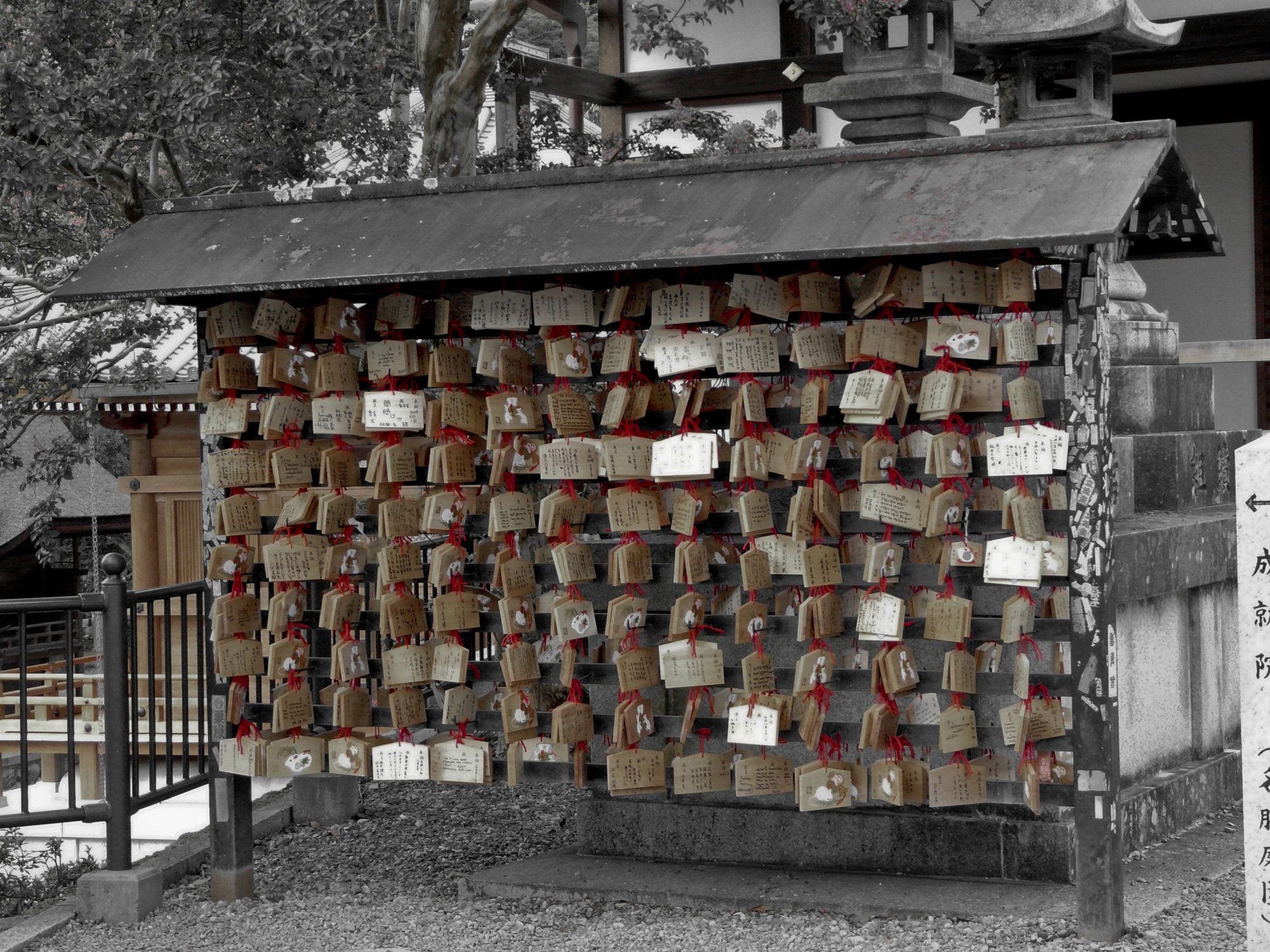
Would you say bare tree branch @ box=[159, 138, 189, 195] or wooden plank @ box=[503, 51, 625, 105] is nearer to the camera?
bare tree branch @ box=[159, 138, 189, 195]

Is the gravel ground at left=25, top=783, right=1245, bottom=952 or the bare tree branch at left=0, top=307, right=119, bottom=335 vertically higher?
the bare tree branch at left=0, top=307, right=119, bottom=335

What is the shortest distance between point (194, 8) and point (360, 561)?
144 inches

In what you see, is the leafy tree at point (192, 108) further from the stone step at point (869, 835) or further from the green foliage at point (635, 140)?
the stone step at point (869, 835)

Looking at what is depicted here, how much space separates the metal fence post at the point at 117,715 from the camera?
5.58 m

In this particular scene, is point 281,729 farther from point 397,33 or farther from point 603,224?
point 397,33

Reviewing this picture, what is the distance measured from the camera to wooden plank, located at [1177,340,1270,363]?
339 inches

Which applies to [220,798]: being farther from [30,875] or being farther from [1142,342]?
[1142,342]

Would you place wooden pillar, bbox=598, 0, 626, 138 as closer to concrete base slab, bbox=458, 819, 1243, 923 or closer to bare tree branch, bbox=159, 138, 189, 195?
bare tree branch, bbox=159, 138, 189, 195

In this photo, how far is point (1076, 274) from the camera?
4.48 metres

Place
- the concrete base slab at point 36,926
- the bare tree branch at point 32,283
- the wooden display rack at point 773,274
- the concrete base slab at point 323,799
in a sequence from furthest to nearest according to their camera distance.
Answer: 1. the bare tree branch at point 32,283
2. the concrete base slab at point 323,799
3. the concrete base slab at point 36,926
4. the wooden display rack at point 773,274

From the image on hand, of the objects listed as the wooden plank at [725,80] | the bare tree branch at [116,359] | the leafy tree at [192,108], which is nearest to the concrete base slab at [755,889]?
the leafy tree at [192,108]

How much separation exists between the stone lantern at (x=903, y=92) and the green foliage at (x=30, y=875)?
4.48 metres

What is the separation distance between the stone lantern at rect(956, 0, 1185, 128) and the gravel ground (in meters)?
3.01

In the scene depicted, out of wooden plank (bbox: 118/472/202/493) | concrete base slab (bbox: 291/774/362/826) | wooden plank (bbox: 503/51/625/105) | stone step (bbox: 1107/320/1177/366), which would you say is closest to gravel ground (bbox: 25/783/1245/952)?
concrete base slab (bbox: 291/774/362/826)
